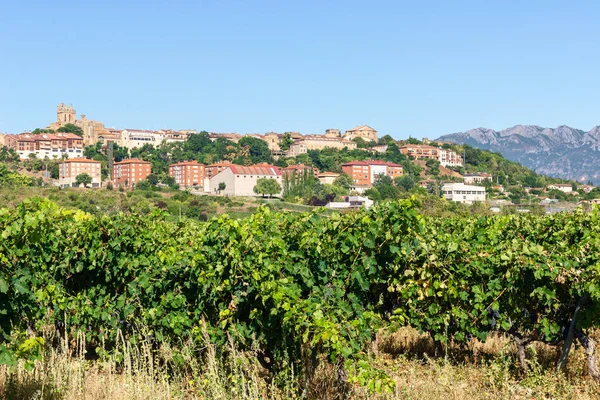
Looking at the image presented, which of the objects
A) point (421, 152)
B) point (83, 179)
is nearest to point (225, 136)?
point (421, 152)

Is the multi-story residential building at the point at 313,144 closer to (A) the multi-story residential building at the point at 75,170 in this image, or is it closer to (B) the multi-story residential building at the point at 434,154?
(B) the multi-story residential building at the point at 434,154

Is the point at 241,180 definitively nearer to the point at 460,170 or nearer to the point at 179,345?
the point at 460,170

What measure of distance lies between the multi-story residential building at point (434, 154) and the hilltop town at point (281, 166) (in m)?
0.22

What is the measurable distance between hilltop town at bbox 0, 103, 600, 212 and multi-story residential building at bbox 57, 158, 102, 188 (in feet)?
0.53

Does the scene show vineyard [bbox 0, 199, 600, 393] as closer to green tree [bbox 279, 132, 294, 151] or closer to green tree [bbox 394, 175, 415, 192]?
green tree [bbox 394, 175, 415, 192]

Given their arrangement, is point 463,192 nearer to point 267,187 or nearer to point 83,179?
point 267,187

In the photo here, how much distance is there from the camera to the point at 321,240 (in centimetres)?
566

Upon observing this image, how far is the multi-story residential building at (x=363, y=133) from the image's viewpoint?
159 m

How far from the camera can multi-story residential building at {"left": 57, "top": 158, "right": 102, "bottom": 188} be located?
102m

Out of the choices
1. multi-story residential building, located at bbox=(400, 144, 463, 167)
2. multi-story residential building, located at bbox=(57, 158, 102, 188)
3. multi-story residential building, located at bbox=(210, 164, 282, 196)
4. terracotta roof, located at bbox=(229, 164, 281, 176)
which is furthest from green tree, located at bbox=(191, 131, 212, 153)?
multi-story residential building, located at bbox=(400, 144, 463, 167)

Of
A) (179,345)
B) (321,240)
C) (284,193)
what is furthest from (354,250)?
(284,193)

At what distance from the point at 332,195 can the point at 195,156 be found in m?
41.1

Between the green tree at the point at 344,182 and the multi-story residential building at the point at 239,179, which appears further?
the green tree at the point at 344,182

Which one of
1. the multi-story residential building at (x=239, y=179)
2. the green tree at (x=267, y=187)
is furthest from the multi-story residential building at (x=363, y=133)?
the green tree at (x=267, y=187)
